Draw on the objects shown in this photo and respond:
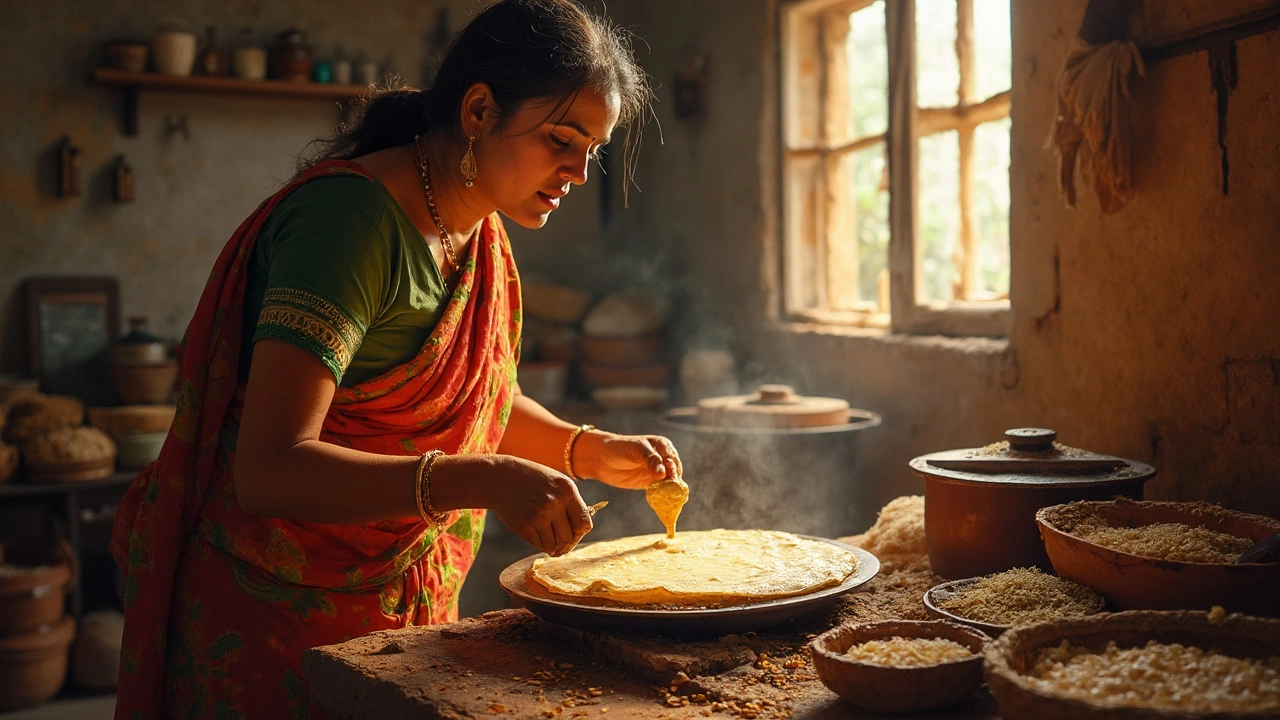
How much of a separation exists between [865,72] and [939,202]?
673 millimetres

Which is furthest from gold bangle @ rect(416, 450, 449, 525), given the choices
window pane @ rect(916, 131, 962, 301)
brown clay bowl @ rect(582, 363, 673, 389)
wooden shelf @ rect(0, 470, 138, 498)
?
brown clay bowl @ rect(582, 363, 673, 389)

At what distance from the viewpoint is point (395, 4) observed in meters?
5.40

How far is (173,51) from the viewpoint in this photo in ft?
15.5

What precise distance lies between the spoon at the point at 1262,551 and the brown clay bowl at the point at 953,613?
0.19 metres

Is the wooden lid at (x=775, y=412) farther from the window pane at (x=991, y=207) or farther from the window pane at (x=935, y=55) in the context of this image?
the window pane at (x=935, y=55)

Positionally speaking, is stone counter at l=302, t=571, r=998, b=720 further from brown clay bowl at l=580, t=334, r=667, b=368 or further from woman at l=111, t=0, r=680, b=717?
brown clay bowl at l=580, t=334, r=667, b=368

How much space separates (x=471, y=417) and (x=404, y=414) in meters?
0.15

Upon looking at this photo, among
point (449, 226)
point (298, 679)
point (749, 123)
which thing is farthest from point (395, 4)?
point (298, 679)

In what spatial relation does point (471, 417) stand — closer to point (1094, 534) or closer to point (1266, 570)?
point (1094, 534)

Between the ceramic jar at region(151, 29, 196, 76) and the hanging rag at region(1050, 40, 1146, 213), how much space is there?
398 cm

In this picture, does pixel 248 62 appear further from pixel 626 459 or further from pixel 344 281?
pixel 344 281

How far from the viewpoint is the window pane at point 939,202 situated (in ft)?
11.4

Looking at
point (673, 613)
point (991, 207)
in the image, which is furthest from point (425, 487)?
point (991, 207)

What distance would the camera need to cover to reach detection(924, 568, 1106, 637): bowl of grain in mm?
1431
